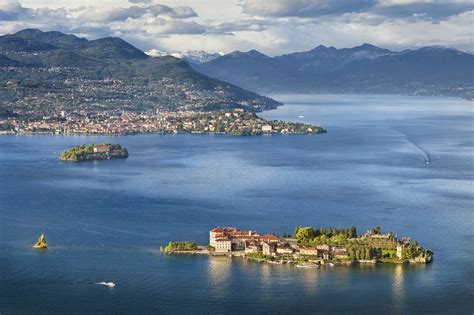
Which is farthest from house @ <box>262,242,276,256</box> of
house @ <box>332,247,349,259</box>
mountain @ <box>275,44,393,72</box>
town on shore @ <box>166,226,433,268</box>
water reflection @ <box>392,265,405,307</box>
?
mountain @ <box>275,44,393,72</box>

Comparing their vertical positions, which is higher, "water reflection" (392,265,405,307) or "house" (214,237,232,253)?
"house" (214,237,232,253)

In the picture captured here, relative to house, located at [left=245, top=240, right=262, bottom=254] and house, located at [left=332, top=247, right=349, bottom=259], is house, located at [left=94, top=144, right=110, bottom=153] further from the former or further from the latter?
house, located at [left=332, top=247, right=349, bottom=259]

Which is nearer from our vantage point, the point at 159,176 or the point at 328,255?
the point at 328,255

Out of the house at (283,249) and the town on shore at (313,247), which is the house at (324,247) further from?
the house at (283,249)

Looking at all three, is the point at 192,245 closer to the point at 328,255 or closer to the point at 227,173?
the point at 328,255

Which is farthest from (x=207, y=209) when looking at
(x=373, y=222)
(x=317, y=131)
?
(x=317, y=131)

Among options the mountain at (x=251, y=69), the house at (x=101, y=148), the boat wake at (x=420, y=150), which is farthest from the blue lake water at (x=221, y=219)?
the mountain at (x=251, y=69)
